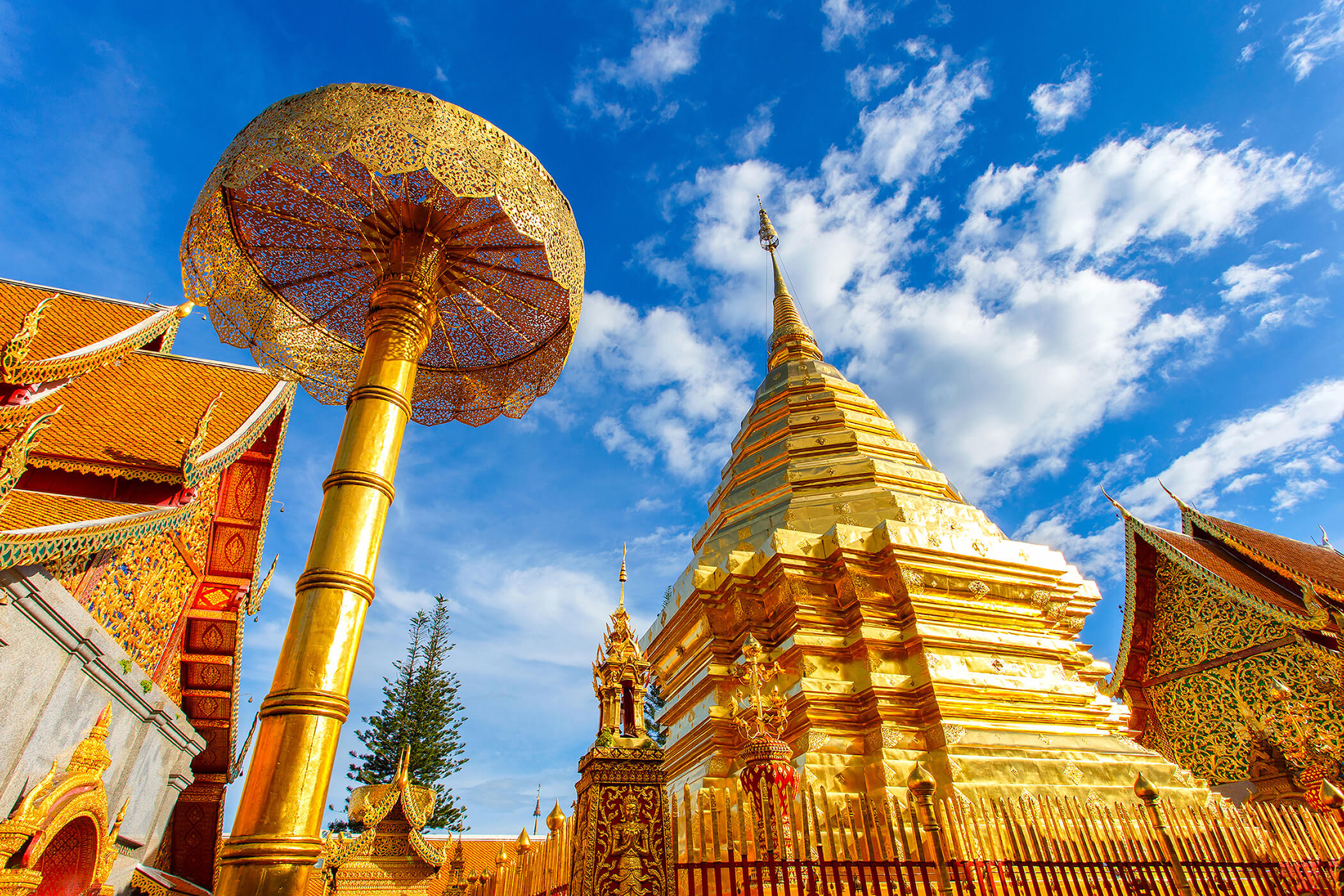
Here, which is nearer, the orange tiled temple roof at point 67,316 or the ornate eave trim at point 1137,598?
the orange tiled temple roof at point 67,316

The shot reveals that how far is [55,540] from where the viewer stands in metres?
4.09

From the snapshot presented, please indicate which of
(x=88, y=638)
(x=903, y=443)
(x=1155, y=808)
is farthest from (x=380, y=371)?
(x=903, y=443)

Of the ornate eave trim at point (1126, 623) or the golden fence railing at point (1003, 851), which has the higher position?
the ornate eave trim at point (1126, 623)

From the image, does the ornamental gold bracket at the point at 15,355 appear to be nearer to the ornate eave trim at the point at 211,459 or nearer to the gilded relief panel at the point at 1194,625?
the ornate eave trim at the point at 211,459

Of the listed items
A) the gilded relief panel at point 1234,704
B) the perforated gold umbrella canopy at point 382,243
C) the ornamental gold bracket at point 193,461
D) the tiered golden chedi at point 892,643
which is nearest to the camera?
the perforated gold umbrella canopy at point 382,243

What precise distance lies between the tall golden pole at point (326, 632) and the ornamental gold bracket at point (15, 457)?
2374 mm

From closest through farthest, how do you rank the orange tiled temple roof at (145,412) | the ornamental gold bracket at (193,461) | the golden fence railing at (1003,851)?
the golden fence railing at (1003,851), the orange tiled temple roof at (145,412), the ornamental gold bracket at (193,461)

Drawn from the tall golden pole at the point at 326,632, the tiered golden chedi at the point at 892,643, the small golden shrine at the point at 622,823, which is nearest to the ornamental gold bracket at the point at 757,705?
the tiered golden chedi at the point at 892,643

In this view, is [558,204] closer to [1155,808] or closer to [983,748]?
[1155,808]

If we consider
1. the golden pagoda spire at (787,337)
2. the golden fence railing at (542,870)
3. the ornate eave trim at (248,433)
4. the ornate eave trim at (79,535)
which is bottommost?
the golden fence railing at (542,870)

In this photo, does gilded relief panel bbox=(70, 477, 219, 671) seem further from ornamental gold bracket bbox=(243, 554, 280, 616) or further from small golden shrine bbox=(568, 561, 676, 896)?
small golden shrine bbox=(568, 561, 676, 896)

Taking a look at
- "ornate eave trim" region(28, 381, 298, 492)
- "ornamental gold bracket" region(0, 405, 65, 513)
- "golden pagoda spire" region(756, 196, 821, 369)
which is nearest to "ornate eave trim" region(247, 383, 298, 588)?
"ornate eave trim" region(28, 381, 298, 492)

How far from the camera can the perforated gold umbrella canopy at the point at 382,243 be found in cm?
324

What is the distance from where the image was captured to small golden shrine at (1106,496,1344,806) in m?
8.43
